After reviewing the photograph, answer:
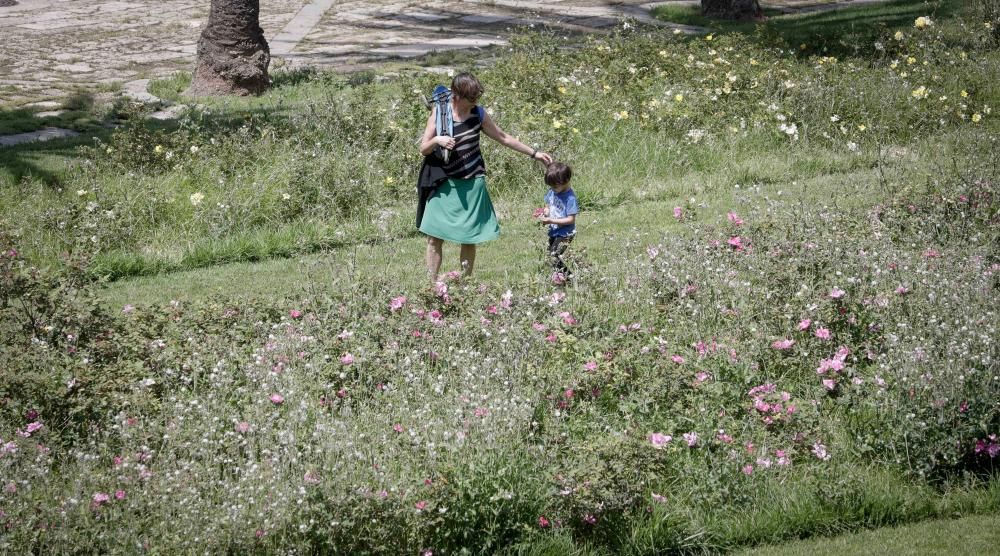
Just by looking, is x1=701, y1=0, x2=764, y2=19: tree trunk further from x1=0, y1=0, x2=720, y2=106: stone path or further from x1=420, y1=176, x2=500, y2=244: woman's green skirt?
x1=420, y1=176, x2=500, y2=244: woman's green skirt

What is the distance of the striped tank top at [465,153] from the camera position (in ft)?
20.1

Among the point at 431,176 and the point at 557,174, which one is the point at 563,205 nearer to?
the point at 557,174

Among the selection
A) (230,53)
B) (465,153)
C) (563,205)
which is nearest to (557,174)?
(563,205)

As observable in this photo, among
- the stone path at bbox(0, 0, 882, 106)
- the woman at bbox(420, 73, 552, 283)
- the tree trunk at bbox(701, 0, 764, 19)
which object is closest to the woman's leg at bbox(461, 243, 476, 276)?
the woman at bbox(420, 73, 552, 283)

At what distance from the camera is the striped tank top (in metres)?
6.14

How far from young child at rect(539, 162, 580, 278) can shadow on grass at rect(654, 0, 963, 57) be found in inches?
197

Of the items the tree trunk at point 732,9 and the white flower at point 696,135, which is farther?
the tree trunk at point 732,9

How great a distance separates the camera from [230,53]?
11.4 metres

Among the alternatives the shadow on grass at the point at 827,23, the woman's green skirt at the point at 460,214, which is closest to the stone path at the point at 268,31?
the shadow on grass at the point at 827,23

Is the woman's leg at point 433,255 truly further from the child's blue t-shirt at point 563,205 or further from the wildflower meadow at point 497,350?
the child's blue t-shirt at point 563,205

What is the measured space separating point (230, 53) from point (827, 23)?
7.76 meters

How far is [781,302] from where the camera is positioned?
5.39 metres

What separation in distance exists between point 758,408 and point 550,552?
115 centimetres

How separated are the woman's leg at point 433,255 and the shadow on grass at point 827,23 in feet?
17.7
